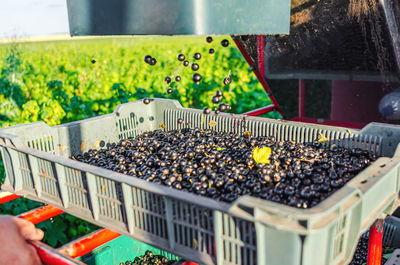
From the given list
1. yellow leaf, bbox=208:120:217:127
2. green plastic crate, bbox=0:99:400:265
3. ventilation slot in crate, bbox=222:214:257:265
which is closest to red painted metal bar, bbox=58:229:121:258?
A: green plastic crate, bbox=0:99:400:265

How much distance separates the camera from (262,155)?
2191 mm

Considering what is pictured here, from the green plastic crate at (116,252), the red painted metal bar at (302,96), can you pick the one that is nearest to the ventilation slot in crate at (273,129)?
the green plastic crate at (116,252)

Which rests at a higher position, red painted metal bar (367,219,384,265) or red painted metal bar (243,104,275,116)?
red painted metal bar (243,104,275,116)

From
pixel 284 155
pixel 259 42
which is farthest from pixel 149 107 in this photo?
pixel 284 155

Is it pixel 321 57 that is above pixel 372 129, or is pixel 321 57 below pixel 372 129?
above

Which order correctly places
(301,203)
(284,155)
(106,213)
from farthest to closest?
(284,155) < (106,213) < (301,203)

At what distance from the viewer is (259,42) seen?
3.36 meters

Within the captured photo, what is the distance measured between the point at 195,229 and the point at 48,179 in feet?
3.32

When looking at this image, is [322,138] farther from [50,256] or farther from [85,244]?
[50,256]

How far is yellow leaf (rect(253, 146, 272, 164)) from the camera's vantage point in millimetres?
2162

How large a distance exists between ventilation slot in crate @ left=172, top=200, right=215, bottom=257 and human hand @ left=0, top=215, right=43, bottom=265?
608 mm

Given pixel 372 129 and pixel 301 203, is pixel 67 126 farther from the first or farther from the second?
pixel 372 129

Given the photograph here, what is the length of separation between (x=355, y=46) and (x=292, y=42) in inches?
19.3

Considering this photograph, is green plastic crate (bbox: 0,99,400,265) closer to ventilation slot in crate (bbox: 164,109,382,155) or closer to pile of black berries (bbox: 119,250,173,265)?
ventilation slot in crate (bbox: 164,109,382,155)
